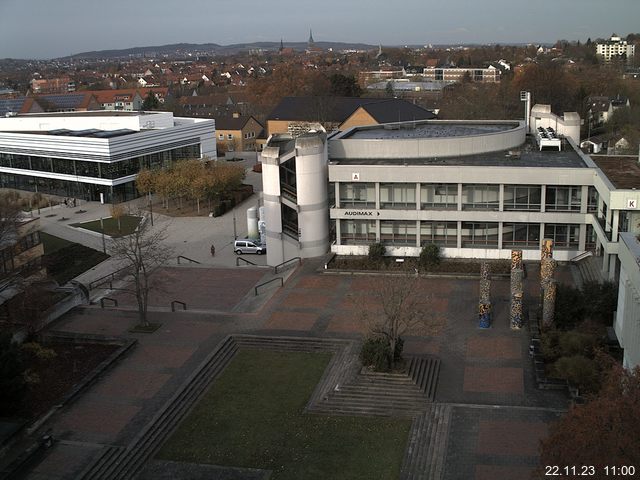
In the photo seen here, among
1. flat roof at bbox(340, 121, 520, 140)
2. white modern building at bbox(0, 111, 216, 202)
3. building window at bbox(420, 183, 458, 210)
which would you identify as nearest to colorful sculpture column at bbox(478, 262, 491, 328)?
building window at bbox(420, 183, 458, 210)

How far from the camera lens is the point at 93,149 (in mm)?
61500

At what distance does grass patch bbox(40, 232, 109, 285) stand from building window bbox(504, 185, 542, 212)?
2473 centimetres

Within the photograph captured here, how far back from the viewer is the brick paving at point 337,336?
2189cm

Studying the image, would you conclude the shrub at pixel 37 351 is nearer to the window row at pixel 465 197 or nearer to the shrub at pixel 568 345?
the window row at pixel 465 197

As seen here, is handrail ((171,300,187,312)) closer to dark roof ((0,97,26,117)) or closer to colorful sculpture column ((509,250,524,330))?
colorful sculpture column ((509,250,524,330))

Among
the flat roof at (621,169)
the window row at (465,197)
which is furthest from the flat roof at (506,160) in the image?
the window row at (465,197)

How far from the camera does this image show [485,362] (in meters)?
26.6

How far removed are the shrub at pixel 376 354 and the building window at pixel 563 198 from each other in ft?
51.8

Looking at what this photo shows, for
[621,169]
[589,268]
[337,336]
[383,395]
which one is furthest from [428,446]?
[621,169]

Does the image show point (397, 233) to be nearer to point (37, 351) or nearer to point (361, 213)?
point (361, 213)

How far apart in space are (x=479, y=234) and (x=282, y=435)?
65.6 feet

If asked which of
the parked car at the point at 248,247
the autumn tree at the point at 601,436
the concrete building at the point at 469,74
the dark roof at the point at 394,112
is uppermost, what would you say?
the concrete building at the point at 469,74

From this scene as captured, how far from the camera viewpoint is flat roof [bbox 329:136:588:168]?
3941 cm

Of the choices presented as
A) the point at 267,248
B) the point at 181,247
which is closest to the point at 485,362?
the point at 267,248
